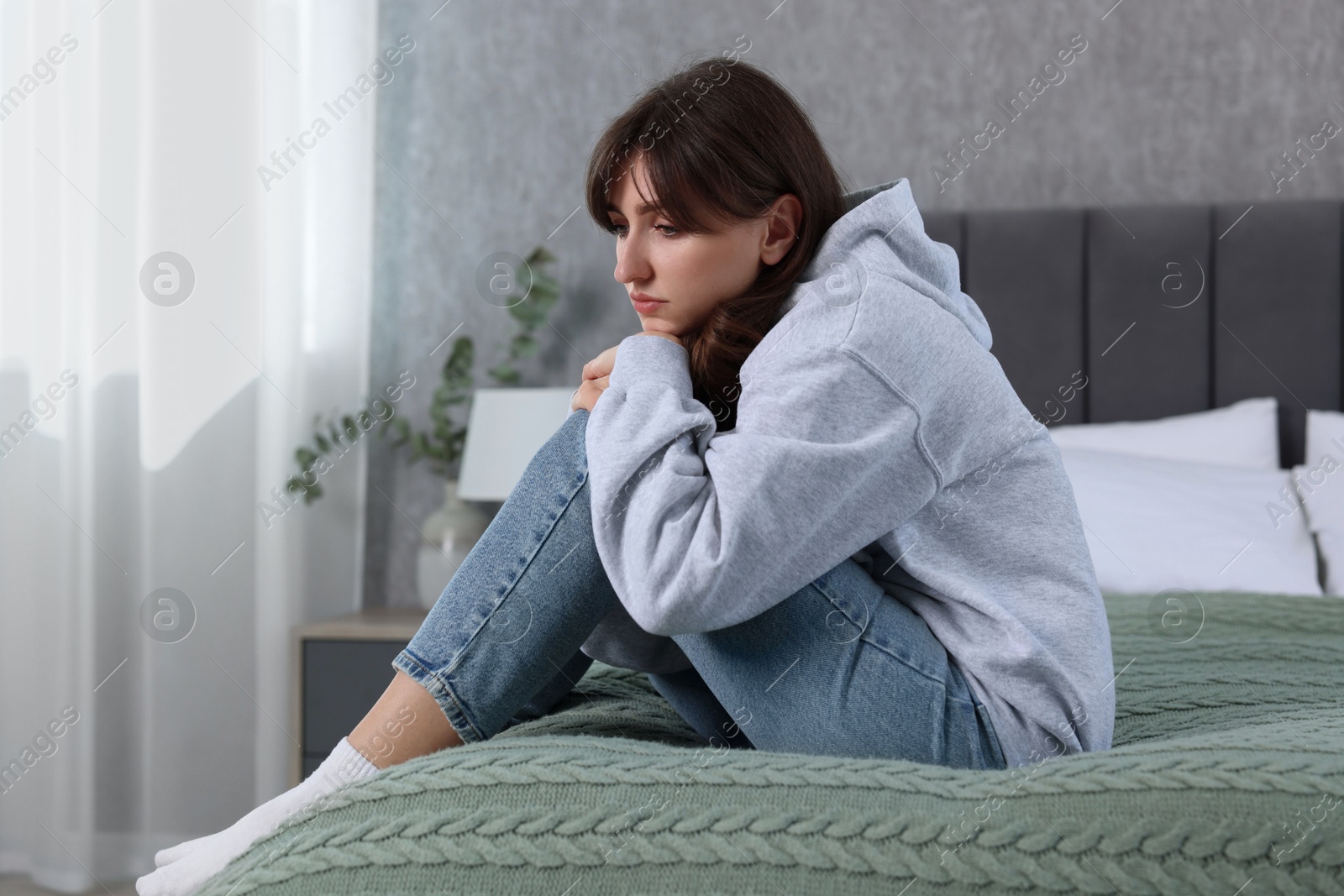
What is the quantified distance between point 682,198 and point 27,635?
1.51m

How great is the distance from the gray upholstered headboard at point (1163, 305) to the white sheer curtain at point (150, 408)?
4.87 ft

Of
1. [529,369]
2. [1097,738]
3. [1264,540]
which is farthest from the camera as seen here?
[529,369]

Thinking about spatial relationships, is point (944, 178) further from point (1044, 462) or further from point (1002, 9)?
point (1044, 462)

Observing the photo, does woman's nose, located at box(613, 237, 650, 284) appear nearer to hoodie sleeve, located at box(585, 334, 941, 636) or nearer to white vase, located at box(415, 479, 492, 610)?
hoodie sleeve, located at box(585, 334, 941, 636)

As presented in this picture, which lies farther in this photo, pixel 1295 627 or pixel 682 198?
pixel 1295 627

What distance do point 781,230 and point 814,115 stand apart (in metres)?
1.61

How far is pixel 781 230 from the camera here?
3.46ft

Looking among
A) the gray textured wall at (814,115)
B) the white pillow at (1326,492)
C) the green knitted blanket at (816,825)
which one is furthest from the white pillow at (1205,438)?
the green knitted blanket at (816,825)

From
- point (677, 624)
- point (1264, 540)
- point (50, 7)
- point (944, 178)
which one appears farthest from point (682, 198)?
point (944, 178)

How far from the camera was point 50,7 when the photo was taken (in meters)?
1.88

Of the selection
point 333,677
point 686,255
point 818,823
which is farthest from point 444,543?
point 818,823

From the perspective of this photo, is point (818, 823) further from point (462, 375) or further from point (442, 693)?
point (462, 375)

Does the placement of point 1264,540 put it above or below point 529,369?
below

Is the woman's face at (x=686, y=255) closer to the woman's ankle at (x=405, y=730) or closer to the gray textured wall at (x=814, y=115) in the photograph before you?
the woman's ankle at (x=405, y=730)
